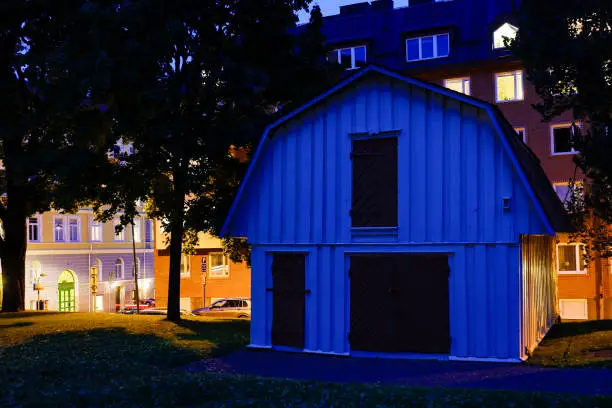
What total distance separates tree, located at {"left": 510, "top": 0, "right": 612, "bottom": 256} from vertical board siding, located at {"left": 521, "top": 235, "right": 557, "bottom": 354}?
7.48ft

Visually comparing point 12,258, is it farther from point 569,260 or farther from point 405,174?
point 569,260

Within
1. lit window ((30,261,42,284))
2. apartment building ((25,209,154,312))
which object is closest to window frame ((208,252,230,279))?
apartment building ((25,209,154,312))

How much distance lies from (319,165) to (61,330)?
10289 mm

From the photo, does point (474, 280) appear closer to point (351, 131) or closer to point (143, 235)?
point (351, 131)

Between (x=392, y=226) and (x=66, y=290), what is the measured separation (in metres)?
54.8

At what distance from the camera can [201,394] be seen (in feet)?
39.2

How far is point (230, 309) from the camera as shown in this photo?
43.9 meters

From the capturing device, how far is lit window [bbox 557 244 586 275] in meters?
43.7

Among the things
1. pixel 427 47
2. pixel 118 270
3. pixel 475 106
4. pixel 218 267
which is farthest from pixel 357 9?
pixel 475 106

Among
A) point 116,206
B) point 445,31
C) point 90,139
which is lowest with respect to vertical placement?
point 116,206

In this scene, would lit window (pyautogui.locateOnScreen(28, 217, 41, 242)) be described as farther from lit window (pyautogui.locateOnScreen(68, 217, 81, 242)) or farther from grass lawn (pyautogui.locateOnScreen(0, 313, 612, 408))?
grass lawn (pyautogui.locateOnScreen(0, 313, 612, 408))

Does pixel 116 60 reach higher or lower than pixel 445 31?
lower

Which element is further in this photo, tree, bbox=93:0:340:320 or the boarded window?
tree, bbox=93:0:340:320

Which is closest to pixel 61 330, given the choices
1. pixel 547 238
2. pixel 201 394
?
pixel 201 394
